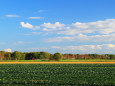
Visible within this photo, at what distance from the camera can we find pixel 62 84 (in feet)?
68.8

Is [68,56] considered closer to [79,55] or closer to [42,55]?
[79,55]

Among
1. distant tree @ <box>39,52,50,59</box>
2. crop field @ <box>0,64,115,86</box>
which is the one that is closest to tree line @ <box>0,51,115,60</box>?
distant tree @ <box>39,52,50,59</box>

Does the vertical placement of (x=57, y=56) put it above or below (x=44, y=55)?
below

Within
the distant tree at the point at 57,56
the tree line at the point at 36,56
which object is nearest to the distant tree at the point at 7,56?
the tree line at the point at 36,56

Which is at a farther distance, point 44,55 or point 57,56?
point 44,55

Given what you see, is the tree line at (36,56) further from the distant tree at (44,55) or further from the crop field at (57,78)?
the crop field at (57,78)

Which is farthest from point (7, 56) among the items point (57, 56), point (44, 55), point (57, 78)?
point (57, 78)

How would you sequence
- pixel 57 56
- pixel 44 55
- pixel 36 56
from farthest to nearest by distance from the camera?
pixel 36 56
pixel 44 55
pixel 57 56

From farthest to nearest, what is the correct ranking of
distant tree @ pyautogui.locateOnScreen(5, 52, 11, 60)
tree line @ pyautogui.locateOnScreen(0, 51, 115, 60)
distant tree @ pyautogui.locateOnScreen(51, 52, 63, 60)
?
1. distant tree @ pyautogui.locateOnScreen(5, 52, 11, 60)
2. tree line @ pyautogui.locateOnScreen(0, 51, 115, 60)
3. distant tree @ pyautogui.locateOnScreen(51, 52, 63, 60)

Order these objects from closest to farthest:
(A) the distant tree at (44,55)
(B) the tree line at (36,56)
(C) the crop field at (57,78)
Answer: (C) the crop field at (57,78) < (A) the distant tree at (44,55) < (B) the tree line at (36,56)

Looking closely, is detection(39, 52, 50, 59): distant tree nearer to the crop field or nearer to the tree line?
the tree line

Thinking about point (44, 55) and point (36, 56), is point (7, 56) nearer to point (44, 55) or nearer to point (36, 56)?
point (36, 56)

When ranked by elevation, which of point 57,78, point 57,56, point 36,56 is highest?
point 57,56

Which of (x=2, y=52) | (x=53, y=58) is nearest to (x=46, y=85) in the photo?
(x=53, y=58)
